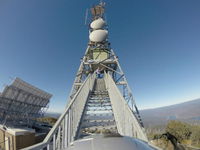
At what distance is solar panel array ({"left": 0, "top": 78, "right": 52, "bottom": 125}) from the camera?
50.7 feet

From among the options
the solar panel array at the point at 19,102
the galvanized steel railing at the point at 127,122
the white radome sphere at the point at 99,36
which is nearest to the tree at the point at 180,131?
the white radome sphere at the point at 99,36

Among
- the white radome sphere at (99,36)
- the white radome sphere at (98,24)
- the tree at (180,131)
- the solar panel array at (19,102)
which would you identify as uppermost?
the white radome sphere at (98,24)

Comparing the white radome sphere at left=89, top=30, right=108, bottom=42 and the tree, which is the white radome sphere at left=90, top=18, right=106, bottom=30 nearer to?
the white radome sphere at left=89, top=30, right=108, bottom=42

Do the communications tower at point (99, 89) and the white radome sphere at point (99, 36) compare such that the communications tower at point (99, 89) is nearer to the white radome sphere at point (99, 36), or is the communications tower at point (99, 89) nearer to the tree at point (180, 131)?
the white radome sphere at point (99, 36)

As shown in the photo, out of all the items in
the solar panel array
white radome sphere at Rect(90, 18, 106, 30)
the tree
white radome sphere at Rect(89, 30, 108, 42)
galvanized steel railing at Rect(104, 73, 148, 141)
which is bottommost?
the tree

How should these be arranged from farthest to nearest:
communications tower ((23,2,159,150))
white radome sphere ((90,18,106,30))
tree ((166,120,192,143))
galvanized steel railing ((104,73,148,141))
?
tree ((166,120,192,143))
white radome sphere ((90,18,106,30))
communications tower ((23,2,159,150))
galvanized steel railing ((104,73,148,141))

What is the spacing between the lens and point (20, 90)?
1666cm

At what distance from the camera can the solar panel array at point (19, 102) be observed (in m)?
15.5

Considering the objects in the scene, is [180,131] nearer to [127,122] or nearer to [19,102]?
[127,122]

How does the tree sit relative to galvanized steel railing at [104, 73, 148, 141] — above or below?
below

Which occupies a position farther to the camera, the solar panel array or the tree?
the tree

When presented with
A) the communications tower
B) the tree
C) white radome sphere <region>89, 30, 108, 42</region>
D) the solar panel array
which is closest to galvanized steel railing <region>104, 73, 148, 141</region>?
the communications tower

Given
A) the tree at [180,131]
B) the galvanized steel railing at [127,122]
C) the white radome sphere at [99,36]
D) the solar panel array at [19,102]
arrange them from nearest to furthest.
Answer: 1. the galvanized steel railing at [127,122]
2. the solar panel array at [19,102]
3. the white radome sphere at [99,36]
4. the tree at [180,131]

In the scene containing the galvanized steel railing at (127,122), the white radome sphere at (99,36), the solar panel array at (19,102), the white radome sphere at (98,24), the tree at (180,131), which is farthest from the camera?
the tree at (180,131)
